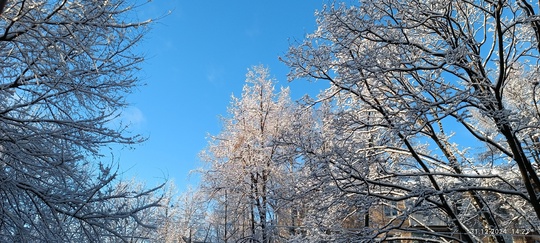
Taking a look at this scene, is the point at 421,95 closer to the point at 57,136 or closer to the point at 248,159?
the point at 57,136

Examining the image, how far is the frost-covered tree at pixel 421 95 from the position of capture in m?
5.37

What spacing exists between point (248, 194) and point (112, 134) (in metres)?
8.35

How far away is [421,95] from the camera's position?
20.7 feet

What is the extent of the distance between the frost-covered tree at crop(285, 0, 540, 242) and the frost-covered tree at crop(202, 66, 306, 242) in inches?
202

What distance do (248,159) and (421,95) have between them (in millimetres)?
8021

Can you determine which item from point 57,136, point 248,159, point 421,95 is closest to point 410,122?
point 421,95

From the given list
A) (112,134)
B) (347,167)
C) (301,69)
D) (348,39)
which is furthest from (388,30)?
(112,134)

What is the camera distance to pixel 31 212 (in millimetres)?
4504

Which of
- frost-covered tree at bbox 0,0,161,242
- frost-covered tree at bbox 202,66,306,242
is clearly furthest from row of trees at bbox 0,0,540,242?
frost-covered tree at bbox 202,66,306,242

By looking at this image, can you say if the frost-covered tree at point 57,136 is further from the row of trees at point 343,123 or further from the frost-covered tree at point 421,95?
the frost-covered tree at point 421,95

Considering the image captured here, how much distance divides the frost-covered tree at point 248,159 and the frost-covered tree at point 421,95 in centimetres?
512

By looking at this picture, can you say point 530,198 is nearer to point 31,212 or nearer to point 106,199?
point 106,199

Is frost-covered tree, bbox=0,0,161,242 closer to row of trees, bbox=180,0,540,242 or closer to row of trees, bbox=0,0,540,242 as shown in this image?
row of trees, bbox=0,0,540,242

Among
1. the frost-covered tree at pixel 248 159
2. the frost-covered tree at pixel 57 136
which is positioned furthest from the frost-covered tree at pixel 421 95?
the frost-covered tree at pixel 248 159
